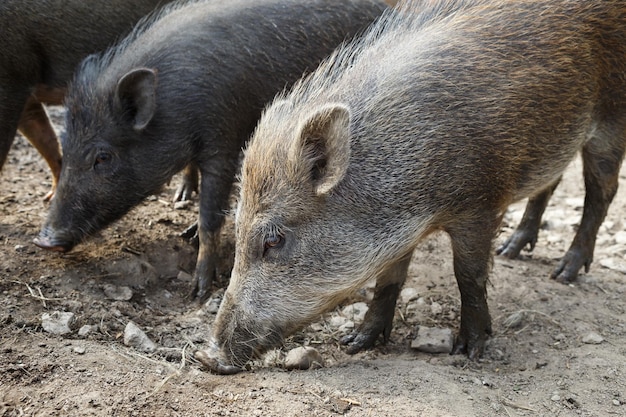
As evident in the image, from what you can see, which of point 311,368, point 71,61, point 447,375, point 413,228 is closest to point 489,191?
point 413,228

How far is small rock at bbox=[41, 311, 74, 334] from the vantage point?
15.6 feet

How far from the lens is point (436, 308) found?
5.64 metres

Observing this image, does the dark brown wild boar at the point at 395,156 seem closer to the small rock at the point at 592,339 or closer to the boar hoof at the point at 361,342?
the boar hoof at the point at 361,342

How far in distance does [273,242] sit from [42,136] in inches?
133

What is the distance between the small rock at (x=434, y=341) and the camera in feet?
16.5

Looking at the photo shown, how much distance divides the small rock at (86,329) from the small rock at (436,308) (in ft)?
7.50

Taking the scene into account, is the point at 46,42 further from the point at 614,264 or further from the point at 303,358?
the point at 614,264

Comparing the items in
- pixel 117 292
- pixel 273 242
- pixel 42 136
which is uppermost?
pixel 42 136

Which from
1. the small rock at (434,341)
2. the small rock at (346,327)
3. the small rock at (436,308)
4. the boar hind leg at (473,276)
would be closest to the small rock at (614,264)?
the small rock at (436,308)

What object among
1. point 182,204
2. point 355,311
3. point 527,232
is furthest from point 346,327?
point 182,204

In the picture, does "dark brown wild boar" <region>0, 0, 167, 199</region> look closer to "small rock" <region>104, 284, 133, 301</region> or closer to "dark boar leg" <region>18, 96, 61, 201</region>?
"dark boar leg" <region>18, 96, 61, 201</region>

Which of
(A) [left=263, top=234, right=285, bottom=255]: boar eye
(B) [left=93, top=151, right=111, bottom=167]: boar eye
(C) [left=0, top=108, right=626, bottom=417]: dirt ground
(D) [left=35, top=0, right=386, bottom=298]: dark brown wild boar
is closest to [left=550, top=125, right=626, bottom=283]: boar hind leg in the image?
(C) [left=0, top=108, right=626, bottom=417]: dirt ground

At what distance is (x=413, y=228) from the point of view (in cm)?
447

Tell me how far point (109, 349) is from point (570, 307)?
3.18m
